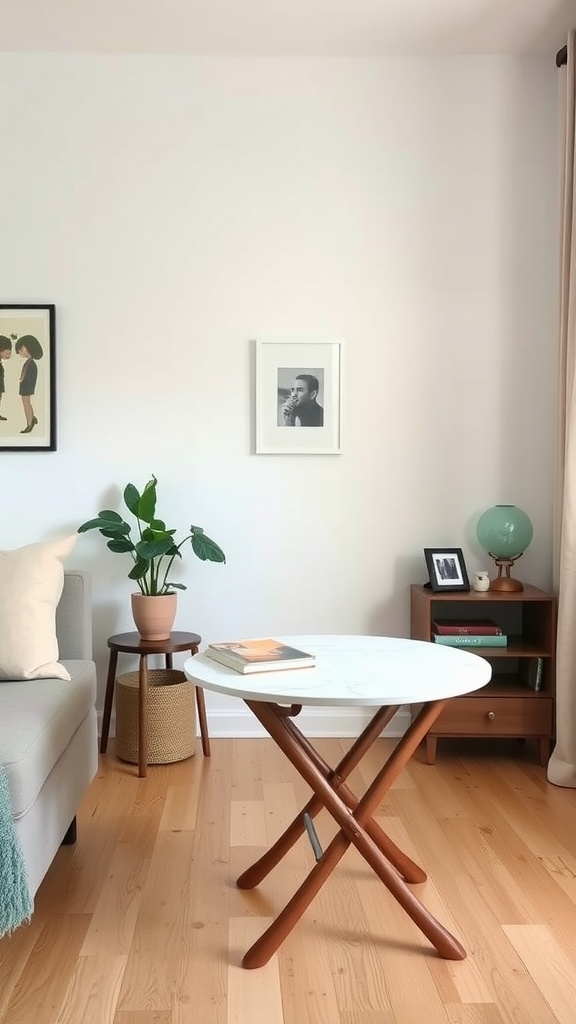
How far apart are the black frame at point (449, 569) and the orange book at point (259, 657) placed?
4.49ft

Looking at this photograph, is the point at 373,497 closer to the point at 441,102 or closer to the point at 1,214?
the point at 441,102

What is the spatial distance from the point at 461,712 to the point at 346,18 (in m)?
2.60

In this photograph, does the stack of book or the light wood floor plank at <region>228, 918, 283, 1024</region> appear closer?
the light wood floor plank at <region>228, 918, 283, 1024</region>

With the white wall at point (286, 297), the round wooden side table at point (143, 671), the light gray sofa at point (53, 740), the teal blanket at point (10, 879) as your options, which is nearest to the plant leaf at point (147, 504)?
the white wall at point (286, 297)

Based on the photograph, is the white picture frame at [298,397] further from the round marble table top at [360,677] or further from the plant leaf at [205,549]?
the round marble table top at [360,677]

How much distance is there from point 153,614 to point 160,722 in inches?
15.7

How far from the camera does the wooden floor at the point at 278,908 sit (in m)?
2.00

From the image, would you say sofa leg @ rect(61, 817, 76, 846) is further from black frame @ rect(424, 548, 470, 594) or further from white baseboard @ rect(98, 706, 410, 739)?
black frame @ rect(424, 548, 470, 594)

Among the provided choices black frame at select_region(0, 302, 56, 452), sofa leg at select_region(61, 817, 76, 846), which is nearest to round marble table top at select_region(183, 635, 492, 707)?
sofa leg at select_region(61, 817, 76, 846)

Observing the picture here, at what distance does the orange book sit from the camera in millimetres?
2271

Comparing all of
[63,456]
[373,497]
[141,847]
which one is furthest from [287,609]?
[141,847]

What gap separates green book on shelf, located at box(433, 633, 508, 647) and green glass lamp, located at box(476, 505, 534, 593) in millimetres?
208

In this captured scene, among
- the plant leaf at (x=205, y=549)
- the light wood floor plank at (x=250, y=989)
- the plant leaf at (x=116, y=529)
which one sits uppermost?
the plant leaf at (x=116, y=529)

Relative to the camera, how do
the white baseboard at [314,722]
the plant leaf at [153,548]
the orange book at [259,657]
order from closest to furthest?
the orange book at [259,657] → the plant leaf at [153,548] → the white baseboard at [314,722]
